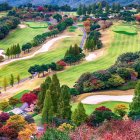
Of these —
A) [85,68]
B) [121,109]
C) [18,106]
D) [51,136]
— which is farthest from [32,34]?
[51,136]

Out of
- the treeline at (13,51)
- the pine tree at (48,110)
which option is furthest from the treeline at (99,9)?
the pine tree at (48,110)

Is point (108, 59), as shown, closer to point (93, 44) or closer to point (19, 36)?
point (93, 44)

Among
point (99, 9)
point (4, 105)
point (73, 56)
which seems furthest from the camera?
point (99, 9)

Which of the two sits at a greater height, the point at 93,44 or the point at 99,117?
the point at 99,117

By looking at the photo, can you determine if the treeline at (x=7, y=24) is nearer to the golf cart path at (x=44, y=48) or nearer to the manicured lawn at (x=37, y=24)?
the manicured lawn at (x=37, y=24)

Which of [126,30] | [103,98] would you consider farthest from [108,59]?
[103,98]

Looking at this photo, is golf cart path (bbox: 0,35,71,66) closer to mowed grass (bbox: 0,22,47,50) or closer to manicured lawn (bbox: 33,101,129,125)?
mowed grass (bbox: 0,22,47,50)

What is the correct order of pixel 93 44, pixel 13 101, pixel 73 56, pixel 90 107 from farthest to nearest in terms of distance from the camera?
pixel 93 44
pixel 73 56
pixel 13 101
pixel 90 107
